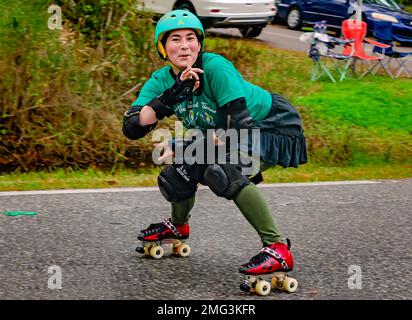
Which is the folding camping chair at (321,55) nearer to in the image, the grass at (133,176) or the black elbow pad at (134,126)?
the grass at (133,176)

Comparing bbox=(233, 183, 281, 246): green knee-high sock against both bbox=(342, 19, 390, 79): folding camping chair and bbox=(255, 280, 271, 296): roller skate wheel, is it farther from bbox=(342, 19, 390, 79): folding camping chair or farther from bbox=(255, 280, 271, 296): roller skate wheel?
bbox=(342, 19, 390, 79): folding camping chair

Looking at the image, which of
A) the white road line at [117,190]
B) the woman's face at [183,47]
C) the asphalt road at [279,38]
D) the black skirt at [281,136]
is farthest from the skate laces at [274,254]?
the asphalt road at [279,38]

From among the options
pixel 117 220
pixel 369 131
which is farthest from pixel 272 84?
pixel 117 220

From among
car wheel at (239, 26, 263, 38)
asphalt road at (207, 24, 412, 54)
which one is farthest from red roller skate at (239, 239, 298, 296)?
car wheel at (239, 26, 263, 38)

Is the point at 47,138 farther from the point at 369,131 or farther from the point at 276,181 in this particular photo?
the point at 369,131

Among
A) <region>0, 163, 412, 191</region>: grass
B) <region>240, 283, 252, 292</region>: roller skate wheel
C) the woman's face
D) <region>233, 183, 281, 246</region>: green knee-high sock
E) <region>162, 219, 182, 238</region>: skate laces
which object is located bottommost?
<region>0, 163, 412, 191</region>: grass

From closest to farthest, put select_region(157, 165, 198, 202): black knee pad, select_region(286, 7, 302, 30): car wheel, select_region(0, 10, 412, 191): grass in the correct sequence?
select_region(157, 165, 198, 202): black knee pad → select_region(0, 10, 412, 191): grass → select_region(286, 7, 302, 30): car wheel

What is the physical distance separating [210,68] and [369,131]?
583 centimetres

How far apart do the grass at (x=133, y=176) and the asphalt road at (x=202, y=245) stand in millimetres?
408

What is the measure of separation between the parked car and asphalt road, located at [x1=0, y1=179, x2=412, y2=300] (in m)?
13.9

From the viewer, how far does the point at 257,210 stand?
4773 mm

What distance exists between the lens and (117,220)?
646 cm

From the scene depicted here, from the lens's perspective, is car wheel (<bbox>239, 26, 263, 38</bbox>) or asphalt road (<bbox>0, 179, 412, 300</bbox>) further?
car wheel (<bbox>239, 26, 263, 38</bbox>)

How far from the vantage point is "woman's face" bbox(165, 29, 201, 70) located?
15.7ft
